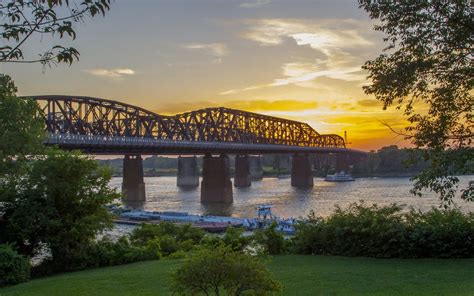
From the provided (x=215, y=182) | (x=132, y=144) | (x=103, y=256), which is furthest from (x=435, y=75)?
(x=215, y=182)

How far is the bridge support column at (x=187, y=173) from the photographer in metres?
141

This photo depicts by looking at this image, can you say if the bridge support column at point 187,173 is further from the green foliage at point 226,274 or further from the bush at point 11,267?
the green foliage at point 226,274

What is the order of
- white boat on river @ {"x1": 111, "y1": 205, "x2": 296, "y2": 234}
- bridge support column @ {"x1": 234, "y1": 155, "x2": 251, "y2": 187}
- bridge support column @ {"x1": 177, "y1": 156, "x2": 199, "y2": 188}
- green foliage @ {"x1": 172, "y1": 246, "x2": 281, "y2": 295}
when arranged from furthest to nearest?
bridge support column @ {"x1": 177, "y1": 156, "x2": 199, "y2": 188} < bridge support column @ {"x1": 234, "y1": 155, "x2": 251, "y2": 187} < white boat on river @ {"x1": 111, "y1": 205, "x2": 296, "y2": 234} < green foliage @ {"x1": 172, "y1": 246, "x2": 281, "y2": 295}

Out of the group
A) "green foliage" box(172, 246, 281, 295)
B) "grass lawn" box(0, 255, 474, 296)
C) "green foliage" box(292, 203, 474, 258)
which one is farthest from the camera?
"green foliage" box(292, 203, 474, 258)

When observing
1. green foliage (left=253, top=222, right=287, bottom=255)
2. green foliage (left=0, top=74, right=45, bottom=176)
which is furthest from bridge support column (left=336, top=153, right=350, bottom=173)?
green foliage (left=253, top=222, right=287, bottom=255)

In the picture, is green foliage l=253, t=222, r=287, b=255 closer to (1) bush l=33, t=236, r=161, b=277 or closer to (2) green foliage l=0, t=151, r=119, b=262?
(1) bush l=33, t=236, r=161, b=277

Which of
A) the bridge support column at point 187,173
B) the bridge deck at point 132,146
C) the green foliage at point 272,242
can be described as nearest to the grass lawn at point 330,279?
the green foliage at point 272,242

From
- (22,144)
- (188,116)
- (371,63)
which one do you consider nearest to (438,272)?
(371,63)

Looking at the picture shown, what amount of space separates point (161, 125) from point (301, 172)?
41896 millimetres

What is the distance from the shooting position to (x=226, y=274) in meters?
7.71

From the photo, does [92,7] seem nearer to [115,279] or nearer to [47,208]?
[115,279]

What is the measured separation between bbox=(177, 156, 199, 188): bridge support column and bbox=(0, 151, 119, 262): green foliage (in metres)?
118

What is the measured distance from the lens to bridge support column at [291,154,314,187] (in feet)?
429

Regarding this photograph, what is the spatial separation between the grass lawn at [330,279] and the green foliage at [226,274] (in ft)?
16.3
